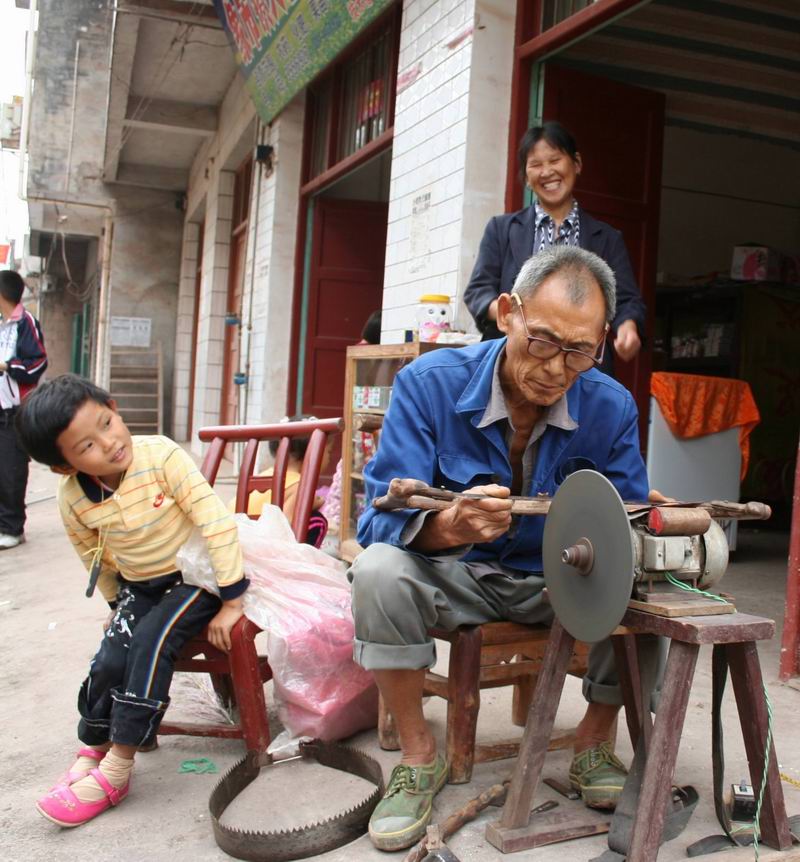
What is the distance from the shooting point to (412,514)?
6.21 ft

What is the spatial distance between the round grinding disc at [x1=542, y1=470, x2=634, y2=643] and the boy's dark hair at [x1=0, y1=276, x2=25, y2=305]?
440 cm

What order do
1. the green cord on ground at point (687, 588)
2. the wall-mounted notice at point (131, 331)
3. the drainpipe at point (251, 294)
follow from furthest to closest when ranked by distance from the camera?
the wall-mounted notice at point (131, 331) < the drainpipe at point (251, 294) < the green cord on ground at point (687, 588)

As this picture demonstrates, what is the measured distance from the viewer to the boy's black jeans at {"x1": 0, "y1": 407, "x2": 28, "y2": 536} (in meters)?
5.33

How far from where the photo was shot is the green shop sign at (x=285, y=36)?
18.3 ft

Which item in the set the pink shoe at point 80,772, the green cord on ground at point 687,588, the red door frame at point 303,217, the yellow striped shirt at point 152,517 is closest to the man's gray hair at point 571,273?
the green cord on ground at point 687,588

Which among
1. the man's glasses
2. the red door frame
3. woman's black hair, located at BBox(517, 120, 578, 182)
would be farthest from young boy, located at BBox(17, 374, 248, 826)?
the red door frame

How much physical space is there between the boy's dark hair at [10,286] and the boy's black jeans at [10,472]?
673mm

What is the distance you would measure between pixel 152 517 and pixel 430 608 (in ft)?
2.55

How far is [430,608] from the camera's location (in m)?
1.92

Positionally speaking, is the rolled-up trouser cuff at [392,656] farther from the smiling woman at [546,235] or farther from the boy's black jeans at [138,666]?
the smiling woman at [546,235]

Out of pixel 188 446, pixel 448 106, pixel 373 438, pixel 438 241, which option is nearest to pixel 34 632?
pixel 373 438

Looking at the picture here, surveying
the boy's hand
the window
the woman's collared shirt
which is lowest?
the boy's hand

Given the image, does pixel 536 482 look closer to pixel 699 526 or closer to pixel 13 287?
pixel 699 526

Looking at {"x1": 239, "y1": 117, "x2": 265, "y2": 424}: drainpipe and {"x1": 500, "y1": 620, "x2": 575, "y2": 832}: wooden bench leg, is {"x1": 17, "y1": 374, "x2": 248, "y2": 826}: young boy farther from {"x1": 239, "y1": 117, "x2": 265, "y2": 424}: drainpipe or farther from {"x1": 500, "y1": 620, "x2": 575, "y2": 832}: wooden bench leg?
{"x1": 239, "y1": 117, "x2": 265, "y2": 424}: drainpipe
